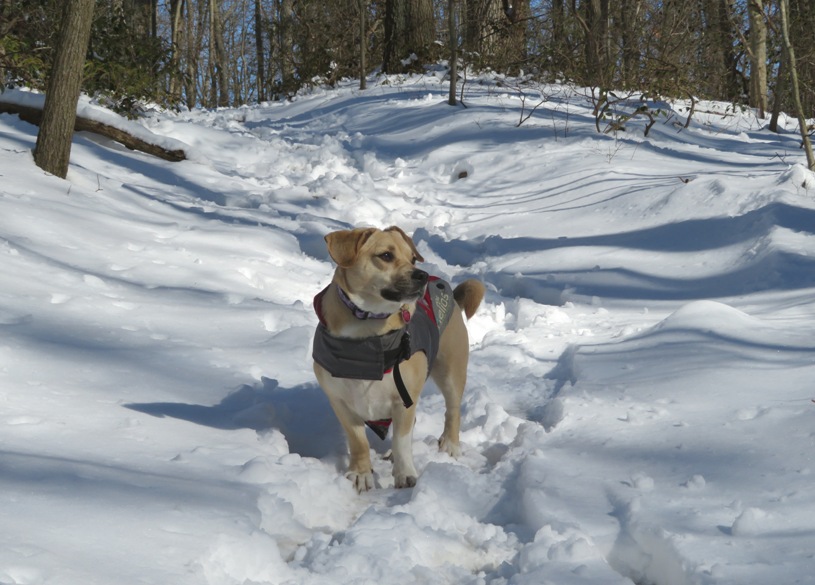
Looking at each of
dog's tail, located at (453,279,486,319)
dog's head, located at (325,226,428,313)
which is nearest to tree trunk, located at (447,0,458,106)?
dog's tail, located at (453,279,486,319)

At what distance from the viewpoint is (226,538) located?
2.40m

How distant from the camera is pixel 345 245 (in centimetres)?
340

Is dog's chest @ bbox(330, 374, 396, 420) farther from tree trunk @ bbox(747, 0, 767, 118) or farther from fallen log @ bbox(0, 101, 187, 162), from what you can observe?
tree trunk @ bbox(747, 0, 767, 118)

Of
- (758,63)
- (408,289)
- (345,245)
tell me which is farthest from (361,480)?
(758,63)

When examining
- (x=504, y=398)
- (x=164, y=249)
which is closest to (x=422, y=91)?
(x=164, y=249)

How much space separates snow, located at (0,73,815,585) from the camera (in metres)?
2.44

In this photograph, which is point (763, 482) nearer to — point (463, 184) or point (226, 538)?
point (226, 538)

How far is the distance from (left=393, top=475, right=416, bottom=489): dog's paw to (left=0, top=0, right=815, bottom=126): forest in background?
6.16 meters

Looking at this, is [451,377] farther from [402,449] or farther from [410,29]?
[410,29]

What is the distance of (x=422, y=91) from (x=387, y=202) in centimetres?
786

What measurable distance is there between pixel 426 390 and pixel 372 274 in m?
1.55

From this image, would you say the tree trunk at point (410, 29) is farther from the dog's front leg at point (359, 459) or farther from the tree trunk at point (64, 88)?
the dog's front leg at point (359, 459)

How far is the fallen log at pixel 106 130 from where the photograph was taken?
9.25 metres

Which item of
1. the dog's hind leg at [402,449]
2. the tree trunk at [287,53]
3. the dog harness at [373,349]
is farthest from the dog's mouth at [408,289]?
the tree trunk at [287,53]
